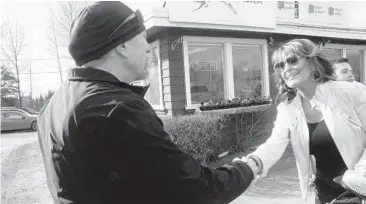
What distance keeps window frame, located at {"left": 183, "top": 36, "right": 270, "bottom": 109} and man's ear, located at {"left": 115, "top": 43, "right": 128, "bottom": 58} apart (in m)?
5.71

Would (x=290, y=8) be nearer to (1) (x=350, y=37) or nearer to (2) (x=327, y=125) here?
(1) (x=350, y=37)

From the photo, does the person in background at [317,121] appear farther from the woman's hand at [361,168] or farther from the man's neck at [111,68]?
the man's neck at [111,68]

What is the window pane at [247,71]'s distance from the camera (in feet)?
25.6

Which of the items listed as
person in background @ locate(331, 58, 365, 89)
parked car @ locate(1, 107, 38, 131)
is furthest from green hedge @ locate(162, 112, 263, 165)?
parked car @ locate(1, 107, 38, 131)

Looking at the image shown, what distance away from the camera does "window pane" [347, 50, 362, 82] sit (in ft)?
33.2

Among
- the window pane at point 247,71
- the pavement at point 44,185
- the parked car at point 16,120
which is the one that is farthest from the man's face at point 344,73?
the parked car at point 16,120

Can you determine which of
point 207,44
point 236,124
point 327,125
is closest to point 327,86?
point 327,125

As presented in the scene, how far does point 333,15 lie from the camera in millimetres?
9117

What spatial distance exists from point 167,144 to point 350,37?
9932mm

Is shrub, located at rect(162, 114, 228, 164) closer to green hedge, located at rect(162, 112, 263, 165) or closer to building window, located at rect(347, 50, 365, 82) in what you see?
green hedge, located at rect(162, 112, 263, 165)

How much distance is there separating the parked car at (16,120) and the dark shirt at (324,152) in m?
16.6

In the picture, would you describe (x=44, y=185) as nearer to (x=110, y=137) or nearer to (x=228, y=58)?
(x=228, y=58)

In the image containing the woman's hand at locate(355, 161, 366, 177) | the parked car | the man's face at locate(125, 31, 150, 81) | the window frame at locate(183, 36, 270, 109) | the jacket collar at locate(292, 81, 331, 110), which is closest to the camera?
the man's face at locate(125, 31, 150, 81)

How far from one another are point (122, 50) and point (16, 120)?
1740 cm
